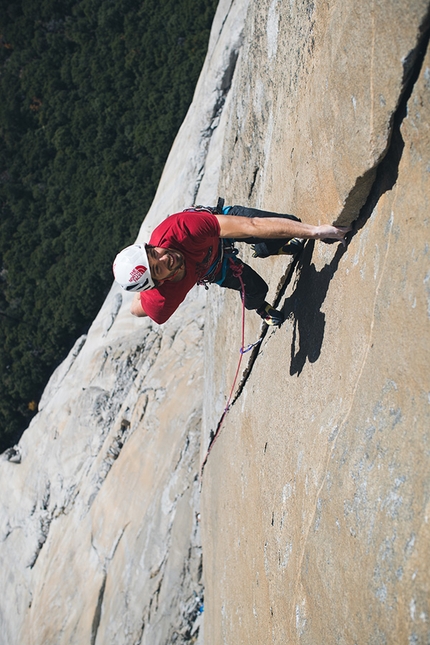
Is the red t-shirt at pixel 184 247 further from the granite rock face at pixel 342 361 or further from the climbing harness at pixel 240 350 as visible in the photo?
the granite rock face at pixel 342 361

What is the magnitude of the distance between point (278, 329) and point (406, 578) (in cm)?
286

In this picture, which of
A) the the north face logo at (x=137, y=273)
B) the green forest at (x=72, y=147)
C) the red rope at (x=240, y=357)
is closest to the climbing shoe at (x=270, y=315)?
the red rope at (x=240, y=357)

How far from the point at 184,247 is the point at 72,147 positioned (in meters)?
34.3

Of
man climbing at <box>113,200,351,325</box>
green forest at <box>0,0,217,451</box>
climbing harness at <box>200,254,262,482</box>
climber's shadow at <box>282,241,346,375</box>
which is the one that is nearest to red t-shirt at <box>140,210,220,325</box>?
man climbing at <box>113,200,351,325</box>

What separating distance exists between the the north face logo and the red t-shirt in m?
0.34

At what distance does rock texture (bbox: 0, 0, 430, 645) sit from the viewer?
2.70 m

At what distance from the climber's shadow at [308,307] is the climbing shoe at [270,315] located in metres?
0.07

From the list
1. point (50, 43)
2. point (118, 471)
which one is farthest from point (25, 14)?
point (118, 471)

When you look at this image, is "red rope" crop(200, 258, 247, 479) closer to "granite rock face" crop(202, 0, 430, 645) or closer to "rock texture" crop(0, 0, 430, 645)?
"rock texture" crop(0, 0, 430, 645)

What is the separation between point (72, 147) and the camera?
1405 inches

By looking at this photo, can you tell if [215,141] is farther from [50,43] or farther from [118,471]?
[50,43]

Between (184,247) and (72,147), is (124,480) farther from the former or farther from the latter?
(72,147)

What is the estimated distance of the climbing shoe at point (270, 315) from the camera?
16.2 ft

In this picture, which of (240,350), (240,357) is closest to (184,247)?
(240,357)
